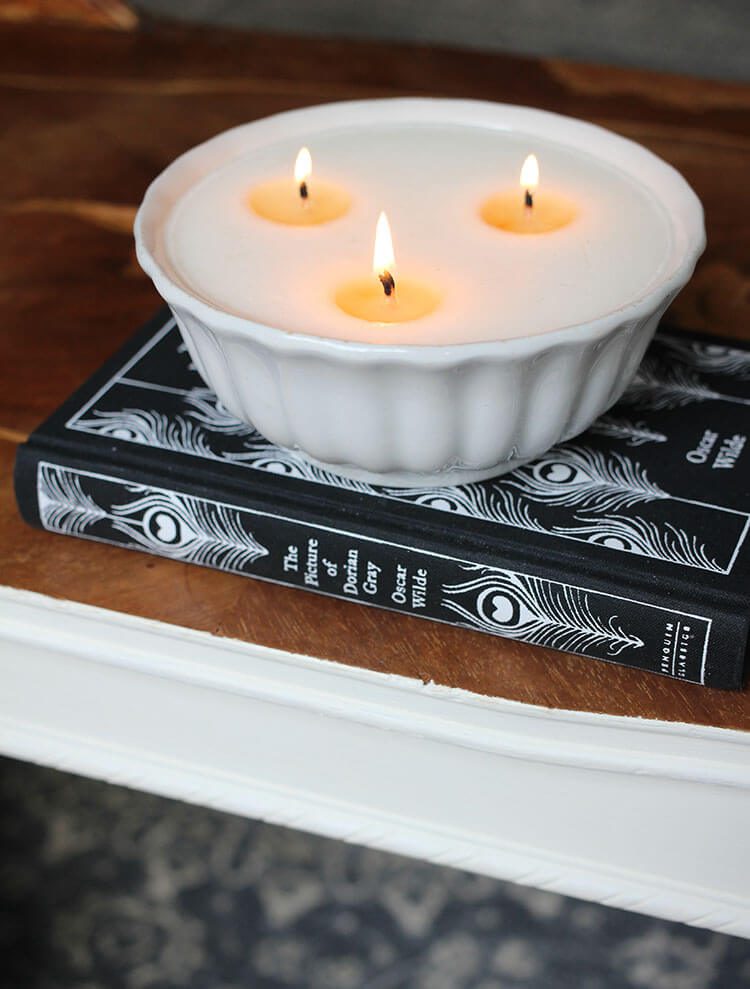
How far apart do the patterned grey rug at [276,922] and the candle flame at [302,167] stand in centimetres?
54

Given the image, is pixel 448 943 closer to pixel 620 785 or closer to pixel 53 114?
pixel 620 785

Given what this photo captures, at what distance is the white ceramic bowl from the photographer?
0.39 metres

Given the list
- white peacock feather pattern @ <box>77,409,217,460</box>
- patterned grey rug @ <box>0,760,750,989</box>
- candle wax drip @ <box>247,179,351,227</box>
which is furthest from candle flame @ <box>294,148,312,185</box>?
patterned grey rug @ <box>0,760,750,989</box>

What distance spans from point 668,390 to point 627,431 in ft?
0.12

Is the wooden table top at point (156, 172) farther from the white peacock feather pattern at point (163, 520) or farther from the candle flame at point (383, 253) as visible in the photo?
the candle flame at point (383, 253)

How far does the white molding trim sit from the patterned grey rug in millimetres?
329

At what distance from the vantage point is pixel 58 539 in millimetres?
522

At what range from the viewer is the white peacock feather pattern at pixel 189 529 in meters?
0.48

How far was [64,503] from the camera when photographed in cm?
51

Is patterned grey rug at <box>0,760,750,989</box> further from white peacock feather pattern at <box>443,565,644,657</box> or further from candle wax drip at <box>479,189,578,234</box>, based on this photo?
candle wax drip at <box>479,189,578,234</box>

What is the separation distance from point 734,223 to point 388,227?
0.34 meters

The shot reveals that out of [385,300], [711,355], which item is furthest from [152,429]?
[711,355]

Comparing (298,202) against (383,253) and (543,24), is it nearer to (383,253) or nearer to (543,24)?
(383,253)

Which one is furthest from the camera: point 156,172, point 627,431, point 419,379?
point 156,172
